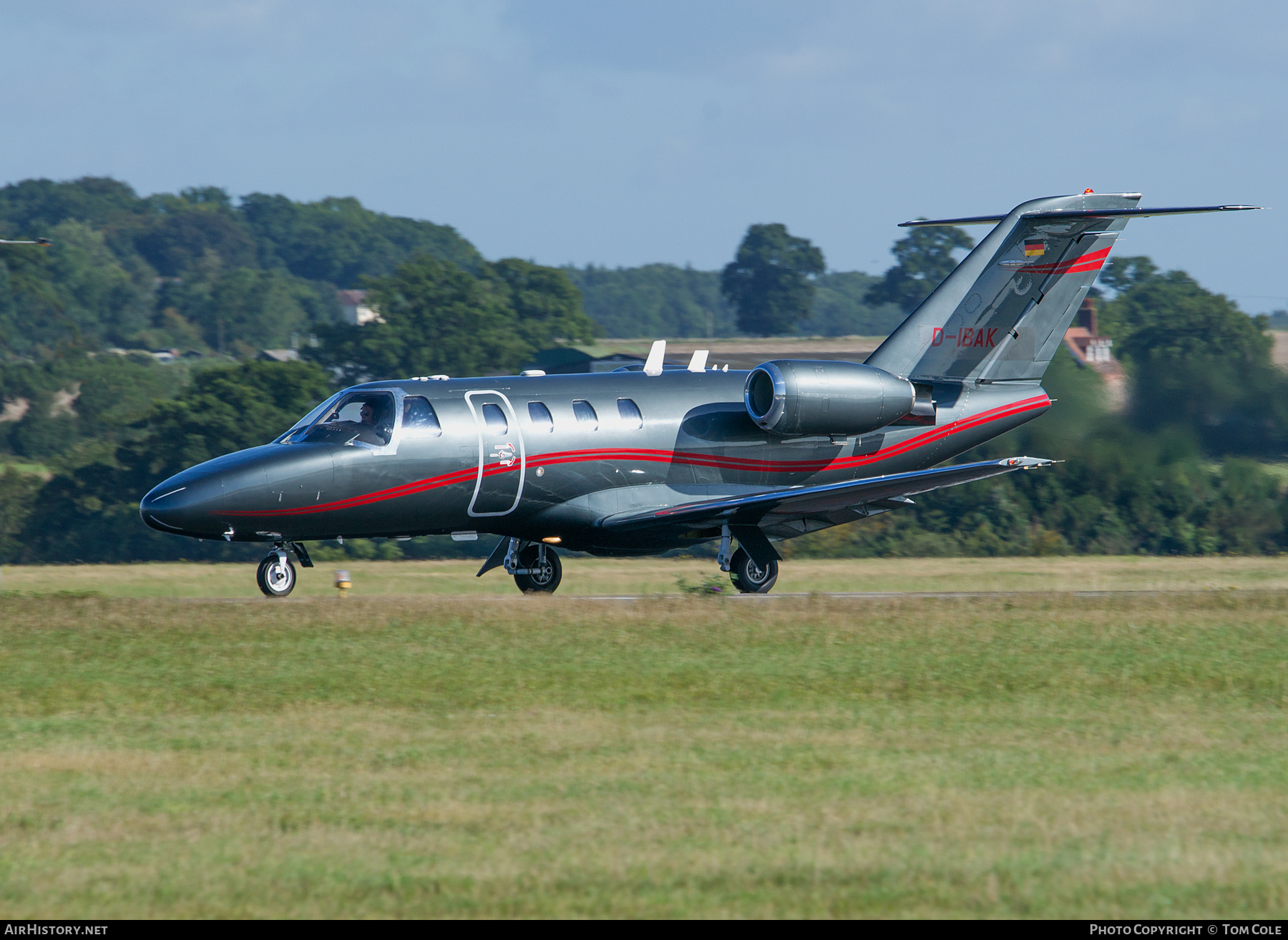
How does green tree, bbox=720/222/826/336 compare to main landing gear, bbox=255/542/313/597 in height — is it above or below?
above

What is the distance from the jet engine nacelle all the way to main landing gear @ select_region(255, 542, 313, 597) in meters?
6.68

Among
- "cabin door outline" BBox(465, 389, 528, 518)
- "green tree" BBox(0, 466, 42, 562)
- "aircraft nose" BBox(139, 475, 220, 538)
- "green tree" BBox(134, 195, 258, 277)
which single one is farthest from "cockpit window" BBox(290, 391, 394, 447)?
"green tree" BBox(134, 195, 258, 277)

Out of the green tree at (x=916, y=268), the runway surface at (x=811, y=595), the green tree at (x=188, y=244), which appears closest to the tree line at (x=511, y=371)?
the runway surface at (x=811, y=595)

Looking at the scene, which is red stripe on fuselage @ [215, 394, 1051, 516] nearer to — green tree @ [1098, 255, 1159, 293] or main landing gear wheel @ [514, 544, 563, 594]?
main landing gear wheel @ [514, 544, 563, 594]

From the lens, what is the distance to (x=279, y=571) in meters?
19.5

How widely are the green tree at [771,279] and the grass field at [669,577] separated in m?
121

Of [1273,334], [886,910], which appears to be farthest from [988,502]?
[886,910]

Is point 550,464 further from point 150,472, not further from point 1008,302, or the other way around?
point 150,472

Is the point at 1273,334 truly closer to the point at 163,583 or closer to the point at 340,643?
the point at 163,583

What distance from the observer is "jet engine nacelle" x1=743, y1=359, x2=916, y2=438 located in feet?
68.9

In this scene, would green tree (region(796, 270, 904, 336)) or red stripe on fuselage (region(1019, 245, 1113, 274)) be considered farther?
green tree (region(796, 270, 904, 336))

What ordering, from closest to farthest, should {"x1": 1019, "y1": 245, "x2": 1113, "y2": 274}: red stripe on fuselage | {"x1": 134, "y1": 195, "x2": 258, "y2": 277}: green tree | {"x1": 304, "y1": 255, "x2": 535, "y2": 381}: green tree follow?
{"x1": 1019, "y1": 245, "x2": 1113, "y2": 274}: red stripe on fuselage, {"x1": 304, "y1": 255, "x2": 535, "y2": 381}: green tree, {"x1": 134, "y1": 195, "x2": 258, "y2": 277}: green tree

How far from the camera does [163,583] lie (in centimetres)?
2405

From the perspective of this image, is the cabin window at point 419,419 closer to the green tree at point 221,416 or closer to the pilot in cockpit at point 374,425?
the pilot in cockpit at point 374,425
